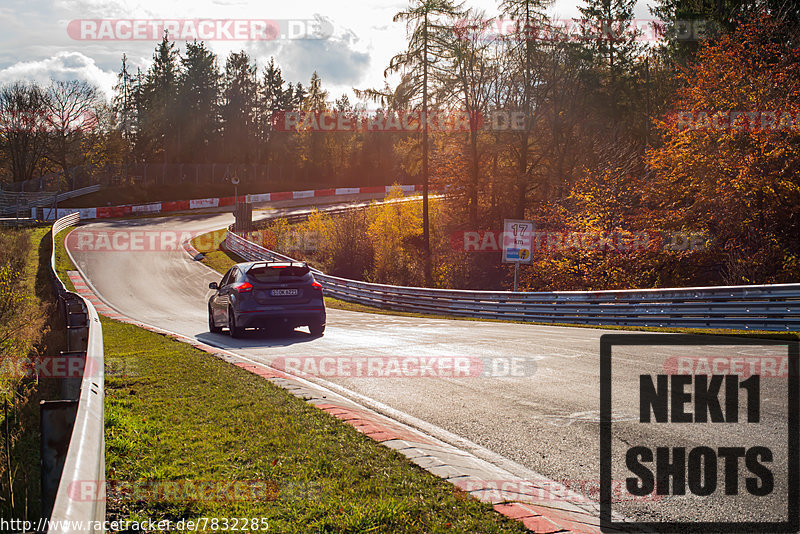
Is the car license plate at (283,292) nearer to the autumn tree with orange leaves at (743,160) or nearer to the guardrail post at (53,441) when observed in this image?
the guardrail post at (53,441)

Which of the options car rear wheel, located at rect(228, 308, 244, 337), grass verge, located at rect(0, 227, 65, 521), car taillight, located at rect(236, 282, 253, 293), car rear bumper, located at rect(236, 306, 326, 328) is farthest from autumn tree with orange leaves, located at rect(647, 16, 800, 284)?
grass verge, located at rect(0, 227, 65, 521)

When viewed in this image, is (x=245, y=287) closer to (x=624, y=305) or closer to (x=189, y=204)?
(x=624, y=305)

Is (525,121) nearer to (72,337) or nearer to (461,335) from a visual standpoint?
(461,335)

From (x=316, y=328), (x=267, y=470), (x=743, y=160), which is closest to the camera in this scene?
(x=267, y=470)

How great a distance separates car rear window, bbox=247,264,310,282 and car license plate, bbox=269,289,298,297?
253 millimetres

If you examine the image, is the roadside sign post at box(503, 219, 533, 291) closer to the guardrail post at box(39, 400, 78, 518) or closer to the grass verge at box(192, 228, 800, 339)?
the grass verge at box(192, 228, 800, 339)

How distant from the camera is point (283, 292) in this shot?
14930 mm

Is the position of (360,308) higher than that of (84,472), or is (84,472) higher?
(84,472)

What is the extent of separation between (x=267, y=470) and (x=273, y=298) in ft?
33.3

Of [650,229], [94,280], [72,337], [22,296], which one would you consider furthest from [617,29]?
[72,337]

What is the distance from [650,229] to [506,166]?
18.6 meters

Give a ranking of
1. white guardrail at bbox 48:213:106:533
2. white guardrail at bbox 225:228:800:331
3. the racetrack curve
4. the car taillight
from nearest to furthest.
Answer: white guardrail at bbox 48:213:106:533 < the racetrack curve < white guardrail at bbox 225:228:800:331 < the car taillight

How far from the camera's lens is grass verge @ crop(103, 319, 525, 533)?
399 centimetres

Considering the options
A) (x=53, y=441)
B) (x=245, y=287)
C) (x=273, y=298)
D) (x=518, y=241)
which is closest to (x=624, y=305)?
(x=518, y=241)
